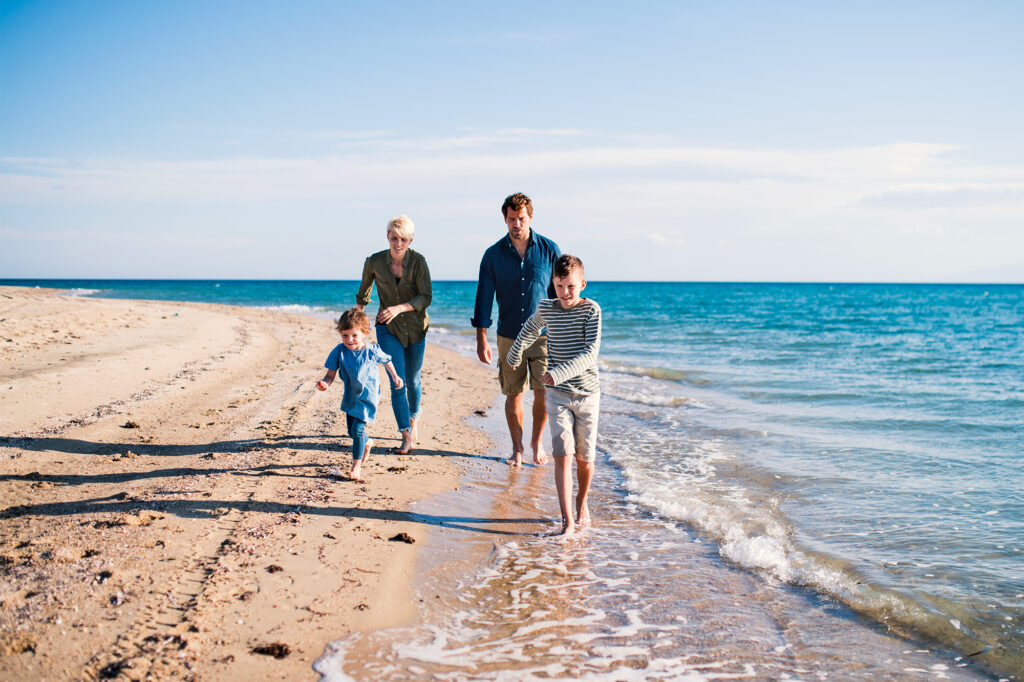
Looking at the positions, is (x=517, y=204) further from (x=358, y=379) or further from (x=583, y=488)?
(x=583, y=488)

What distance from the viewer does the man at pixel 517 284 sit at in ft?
17.9

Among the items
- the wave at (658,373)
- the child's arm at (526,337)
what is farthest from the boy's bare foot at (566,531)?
the wave at (658,373)

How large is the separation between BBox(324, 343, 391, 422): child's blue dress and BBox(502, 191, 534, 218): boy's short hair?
166 centimetres

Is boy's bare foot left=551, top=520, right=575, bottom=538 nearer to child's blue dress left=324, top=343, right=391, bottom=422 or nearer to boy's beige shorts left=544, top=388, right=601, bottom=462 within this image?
boy's beige shorts left=544, top=388, right=601, bottom=462

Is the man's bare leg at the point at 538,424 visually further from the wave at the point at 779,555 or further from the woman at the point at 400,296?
the woman at the point at 400,296

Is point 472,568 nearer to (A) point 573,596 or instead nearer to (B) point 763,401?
(A) point 573,596

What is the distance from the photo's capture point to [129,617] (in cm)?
291

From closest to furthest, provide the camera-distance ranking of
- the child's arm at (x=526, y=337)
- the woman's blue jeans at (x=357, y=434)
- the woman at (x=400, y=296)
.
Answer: the child's arm at (x=526, y=337)
the woman's blue jeans at (x=357, y=434)
the woman at (x=400, y=296)

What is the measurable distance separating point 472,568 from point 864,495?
3.88 m

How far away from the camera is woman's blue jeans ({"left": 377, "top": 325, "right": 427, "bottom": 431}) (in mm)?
5914

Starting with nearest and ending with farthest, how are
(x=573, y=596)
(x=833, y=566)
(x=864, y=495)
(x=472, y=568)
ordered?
(x=573, y=596) → (x=472, y=568) → (x=833, y=566) → (x=864, y=495)

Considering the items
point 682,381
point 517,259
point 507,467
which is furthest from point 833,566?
point 682,381

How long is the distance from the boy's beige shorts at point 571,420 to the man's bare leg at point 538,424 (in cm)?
145

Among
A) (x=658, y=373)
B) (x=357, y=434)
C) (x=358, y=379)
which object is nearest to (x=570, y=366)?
(x=358, y=379)
